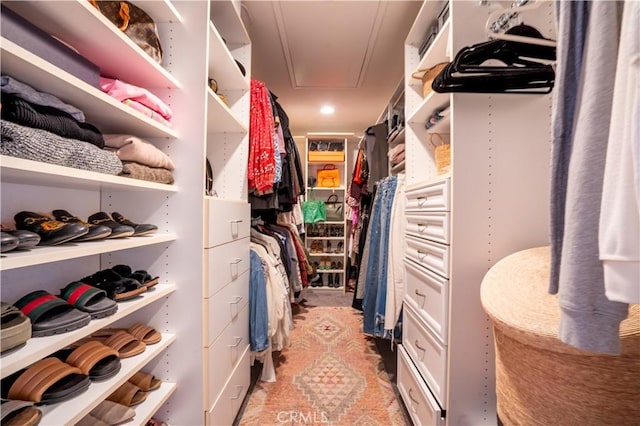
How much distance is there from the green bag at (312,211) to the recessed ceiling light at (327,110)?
116 centimetres

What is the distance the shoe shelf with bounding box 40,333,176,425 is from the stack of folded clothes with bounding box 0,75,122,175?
0.56 meters

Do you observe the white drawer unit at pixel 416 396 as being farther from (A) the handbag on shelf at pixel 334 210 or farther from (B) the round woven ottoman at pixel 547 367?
(A) the handbag on shelf at pixel 334 210

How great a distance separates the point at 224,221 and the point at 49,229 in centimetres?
55

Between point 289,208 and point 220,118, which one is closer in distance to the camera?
point 220,118

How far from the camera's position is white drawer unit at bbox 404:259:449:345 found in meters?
0.97

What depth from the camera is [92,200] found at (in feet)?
3.03

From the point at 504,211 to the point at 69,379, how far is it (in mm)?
1415

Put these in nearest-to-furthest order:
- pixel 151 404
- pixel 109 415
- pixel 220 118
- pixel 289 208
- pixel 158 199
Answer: pixel 109 415, pixel 151 404, pixel 158 199, pixel 220 118, pixel 289 208

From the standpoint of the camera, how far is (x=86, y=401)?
0.62 meters

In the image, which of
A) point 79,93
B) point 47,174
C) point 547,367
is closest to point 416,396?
point 547,367

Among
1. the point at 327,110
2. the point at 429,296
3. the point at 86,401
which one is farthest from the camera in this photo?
the point at 327,110

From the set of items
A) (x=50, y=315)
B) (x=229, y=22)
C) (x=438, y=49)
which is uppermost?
(x=229, y=22)

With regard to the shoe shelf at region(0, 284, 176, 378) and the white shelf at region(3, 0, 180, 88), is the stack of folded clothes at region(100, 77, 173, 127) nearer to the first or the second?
the white shelf at region(3, 0, 180, 88)

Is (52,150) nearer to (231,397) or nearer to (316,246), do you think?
(231,397)
